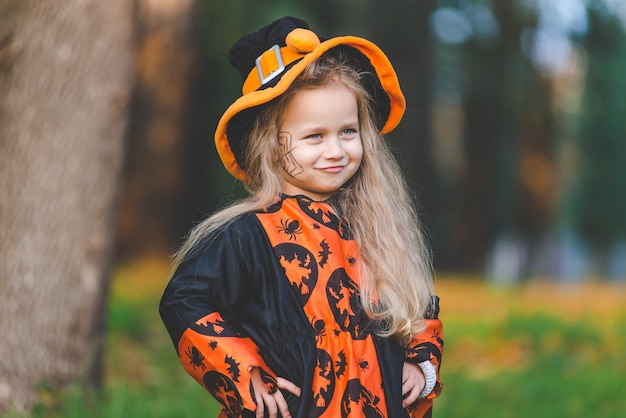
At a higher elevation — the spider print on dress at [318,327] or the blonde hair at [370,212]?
the blonde hair at [370,212]

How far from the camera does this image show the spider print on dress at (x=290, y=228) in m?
2.55

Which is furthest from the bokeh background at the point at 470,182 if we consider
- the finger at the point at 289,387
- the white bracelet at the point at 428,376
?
the white bracelet at the point at 428,376

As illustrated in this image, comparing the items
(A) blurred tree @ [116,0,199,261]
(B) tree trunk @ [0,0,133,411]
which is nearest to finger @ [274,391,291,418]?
(B) tree trunk @ [0,0,133,411]

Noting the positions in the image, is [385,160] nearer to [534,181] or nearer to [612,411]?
[612,411]

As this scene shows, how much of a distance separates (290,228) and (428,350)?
22.1 inches

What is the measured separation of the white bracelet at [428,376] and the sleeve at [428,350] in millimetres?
11

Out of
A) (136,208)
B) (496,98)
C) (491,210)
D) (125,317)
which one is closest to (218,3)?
(136,208)

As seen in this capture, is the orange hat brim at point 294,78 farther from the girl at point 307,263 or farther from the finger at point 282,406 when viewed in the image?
the finger at point 282,406

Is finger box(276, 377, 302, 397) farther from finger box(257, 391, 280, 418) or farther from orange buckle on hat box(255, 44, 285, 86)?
orange buckle on hat box(255, 44, 285, 86)

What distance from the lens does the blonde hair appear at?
2.57 meters

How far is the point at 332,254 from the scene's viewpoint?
2.57 meters

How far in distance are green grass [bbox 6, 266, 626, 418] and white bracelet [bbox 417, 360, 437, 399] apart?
5.56 ft

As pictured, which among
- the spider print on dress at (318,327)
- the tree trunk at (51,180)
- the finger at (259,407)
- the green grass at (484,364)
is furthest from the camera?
the green grass at (484,364)

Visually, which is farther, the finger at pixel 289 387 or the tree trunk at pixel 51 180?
the tree trunk at pixel 51 180
